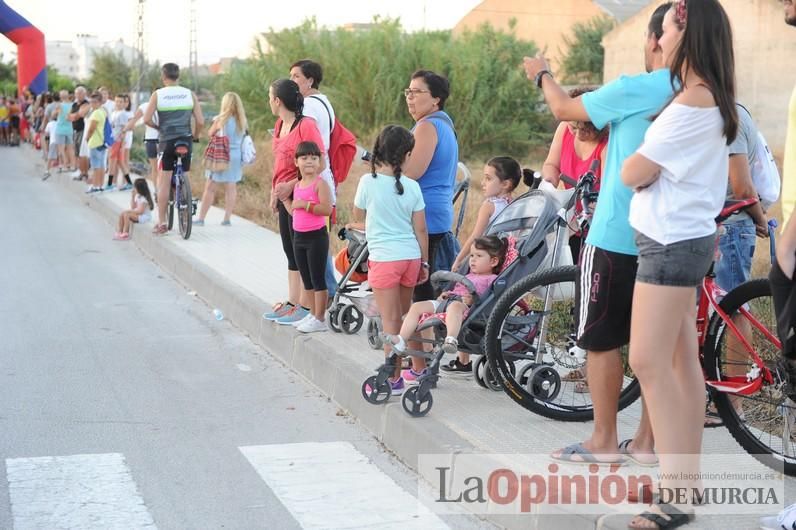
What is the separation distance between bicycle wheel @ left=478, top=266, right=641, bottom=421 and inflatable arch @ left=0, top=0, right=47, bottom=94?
36755 mm

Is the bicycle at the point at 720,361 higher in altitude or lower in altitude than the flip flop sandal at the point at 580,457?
higher

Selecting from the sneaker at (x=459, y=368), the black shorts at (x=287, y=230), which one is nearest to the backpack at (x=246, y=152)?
the black shorts at (x=287, y=230)

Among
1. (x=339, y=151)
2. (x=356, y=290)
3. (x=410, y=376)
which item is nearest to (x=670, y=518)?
(x=410, y=376)

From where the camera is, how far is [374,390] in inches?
258

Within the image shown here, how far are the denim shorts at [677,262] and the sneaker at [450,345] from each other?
1.83 m

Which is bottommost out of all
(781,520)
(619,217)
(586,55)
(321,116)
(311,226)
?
(781,520)

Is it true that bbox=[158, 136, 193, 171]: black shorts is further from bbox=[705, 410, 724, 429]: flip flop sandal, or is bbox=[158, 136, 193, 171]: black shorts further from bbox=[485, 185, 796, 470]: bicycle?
bbox=[705, 410, 724, 429]: flip flop sandal

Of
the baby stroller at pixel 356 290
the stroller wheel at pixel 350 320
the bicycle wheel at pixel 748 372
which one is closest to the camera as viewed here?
the bicycle wheel at pixel 748 372

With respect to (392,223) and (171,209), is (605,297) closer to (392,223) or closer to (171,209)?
(392,223)

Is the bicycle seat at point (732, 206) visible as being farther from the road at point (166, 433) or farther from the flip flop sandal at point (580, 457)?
the road at point (166, 433)

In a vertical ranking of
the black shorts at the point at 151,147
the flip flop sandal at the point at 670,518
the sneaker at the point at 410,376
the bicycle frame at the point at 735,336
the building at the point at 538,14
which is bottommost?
the sneaker at the point at 410,376

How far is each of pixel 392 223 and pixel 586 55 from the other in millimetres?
50586

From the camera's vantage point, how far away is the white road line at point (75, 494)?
509 centimetres

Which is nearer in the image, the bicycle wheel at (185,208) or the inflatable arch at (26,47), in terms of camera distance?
the bicycle wheel at (185,208)
